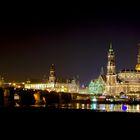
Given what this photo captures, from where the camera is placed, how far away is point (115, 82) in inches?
6275

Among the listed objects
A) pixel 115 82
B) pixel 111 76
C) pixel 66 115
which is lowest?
pixel 66 115

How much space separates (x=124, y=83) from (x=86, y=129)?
13752cm

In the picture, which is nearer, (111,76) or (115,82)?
(111,76)

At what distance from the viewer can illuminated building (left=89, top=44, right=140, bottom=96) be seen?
520 ft

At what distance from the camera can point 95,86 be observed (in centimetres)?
16512

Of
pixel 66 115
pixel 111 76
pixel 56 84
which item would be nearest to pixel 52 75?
pixel 56 84

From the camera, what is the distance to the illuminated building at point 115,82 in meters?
159

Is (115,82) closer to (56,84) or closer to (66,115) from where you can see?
(56,84)

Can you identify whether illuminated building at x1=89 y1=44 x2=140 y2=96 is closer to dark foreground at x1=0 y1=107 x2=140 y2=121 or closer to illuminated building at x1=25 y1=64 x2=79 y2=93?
illuminated building at x1=25 y1=64 x2=79 y2=93

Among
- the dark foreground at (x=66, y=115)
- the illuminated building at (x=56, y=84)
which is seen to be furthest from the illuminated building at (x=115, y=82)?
the dark foreground at (x=66, y=115)

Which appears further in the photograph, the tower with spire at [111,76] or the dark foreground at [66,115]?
the tower with spire at [111,76]

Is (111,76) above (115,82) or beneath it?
above

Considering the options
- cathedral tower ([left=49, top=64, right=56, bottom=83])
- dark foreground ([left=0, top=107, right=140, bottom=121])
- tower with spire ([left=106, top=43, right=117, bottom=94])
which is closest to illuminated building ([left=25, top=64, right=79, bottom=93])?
cathedral tower ([left=49, top=64, right=56, bottom=83])

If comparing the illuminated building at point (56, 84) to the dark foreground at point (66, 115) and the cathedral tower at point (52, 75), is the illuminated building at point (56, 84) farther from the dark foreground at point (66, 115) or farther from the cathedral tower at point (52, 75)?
the dark foreground at point (66, 115)
